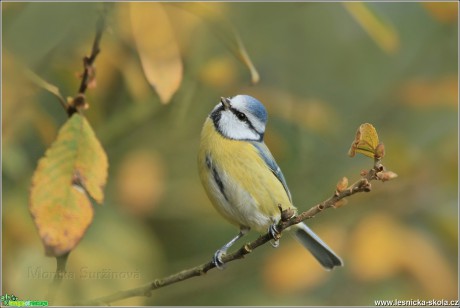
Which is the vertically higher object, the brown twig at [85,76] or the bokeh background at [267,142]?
the bokeh background at [267,142]

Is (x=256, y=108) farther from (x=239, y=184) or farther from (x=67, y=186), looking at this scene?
(x=67, y=186)

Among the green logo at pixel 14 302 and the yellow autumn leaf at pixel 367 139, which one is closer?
the yellow autumn leaf at pixel 367 139

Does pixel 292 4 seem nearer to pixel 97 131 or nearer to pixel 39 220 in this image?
pixel 97 131

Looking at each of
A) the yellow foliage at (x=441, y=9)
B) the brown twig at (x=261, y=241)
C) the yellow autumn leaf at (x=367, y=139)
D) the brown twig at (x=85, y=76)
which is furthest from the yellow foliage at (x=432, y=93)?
the brown twig at (x=85, y=76)

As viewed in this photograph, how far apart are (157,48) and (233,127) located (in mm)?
718

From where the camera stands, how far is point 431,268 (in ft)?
8.58

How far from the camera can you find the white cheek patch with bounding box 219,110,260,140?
2.36 metres

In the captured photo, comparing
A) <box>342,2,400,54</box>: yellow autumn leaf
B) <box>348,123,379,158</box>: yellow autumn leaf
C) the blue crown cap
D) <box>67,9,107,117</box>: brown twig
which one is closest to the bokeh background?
<box>342,2,400,54</box>: yellow autumn leaf

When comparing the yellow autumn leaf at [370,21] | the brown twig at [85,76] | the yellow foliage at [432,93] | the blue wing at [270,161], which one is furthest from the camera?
the yellow foliage at [432,93]

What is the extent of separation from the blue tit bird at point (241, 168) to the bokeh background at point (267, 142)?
133 millimetres

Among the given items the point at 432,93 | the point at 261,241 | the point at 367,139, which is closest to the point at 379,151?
the point at 367,139

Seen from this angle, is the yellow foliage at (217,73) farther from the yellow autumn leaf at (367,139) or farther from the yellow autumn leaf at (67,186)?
the yellow autumn leaf at (367,139)

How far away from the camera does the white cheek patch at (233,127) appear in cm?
236

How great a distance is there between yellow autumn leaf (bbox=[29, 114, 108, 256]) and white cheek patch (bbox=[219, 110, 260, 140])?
36.1 inches
